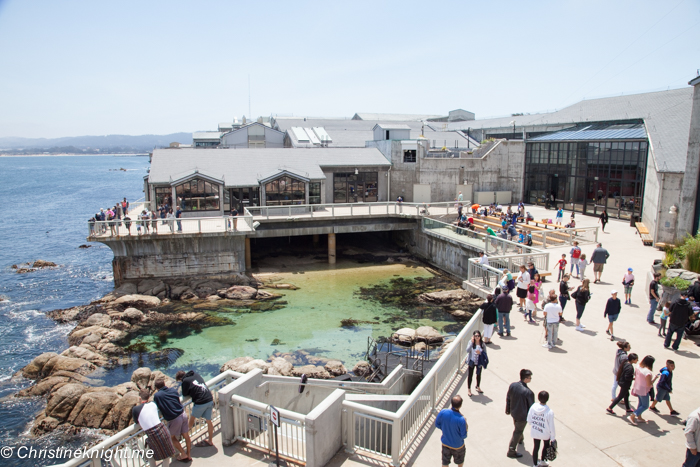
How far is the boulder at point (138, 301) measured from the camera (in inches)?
963

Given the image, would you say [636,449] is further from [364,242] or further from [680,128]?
[364,242]

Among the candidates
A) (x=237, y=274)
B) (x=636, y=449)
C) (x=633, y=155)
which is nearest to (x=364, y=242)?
(x=237, y=274)

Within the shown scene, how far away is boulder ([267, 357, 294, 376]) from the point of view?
16.2 metres

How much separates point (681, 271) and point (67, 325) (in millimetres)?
26026

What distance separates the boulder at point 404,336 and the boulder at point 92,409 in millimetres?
10309

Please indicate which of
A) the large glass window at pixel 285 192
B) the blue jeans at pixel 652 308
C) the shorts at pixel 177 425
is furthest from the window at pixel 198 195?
the blue jeans at pixel 652 308

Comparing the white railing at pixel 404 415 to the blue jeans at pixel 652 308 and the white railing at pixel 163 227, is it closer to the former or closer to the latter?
the blue jeans at pixel 652 308

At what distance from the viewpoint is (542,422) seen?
7.29 m

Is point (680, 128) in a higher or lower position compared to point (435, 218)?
higher

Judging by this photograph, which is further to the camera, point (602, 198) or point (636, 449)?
point (602, 198)

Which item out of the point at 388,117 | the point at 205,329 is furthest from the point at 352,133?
the point at 205,329

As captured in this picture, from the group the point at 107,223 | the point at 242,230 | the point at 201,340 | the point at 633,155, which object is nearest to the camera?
the point at 201,340

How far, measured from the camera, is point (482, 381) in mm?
10578

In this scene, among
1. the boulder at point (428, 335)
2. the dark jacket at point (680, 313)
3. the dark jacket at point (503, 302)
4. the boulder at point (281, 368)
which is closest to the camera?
the dark jacket at point (680, 313)
